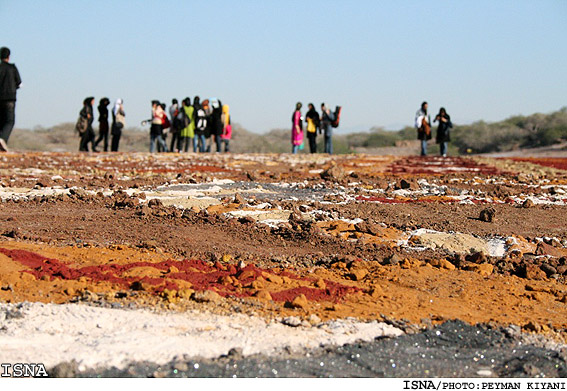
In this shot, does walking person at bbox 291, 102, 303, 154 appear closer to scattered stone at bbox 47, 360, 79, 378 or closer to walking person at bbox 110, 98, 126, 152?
walking person at bbox 110, 98, 126, 152

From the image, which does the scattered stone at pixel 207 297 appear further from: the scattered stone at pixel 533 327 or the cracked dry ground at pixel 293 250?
the scattered stone at pixel 533 327

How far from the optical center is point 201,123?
23.6 meters

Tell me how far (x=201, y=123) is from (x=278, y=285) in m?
19.1

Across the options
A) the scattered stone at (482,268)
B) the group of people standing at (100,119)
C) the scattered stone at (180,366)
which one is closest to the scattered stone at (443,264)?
the scattered stone at (482,268)

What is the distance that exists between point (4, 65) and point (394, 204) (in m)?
9.56

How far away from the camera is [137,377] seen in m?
3.29

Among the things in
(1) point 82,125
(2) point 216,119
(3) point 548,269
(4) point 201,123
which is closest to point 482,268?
(3) point 548,269

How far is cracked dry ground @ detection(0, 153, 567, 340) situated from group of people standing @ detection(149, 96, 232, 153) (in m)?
13.1

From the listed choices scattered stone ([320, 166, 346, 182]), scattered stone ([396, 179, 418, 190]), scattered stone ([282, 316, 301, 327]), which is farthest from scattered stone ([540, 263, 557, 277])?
scattered stone ([320, 166, 346, 182])

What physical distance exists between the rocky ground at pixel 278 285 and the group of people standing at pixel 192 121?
14254 mm

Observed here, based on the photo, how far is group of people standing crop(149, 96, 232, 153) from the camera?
23.3 metres

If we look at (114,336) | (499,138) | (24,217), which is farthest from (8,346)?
(499,138)

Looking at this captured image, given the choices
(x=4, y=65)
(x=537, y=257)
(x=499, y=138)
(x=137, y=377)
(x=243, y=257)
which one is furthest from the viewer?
(x=499, y=138)

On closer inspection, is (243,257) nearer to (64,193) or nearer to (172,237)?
(172,237)
